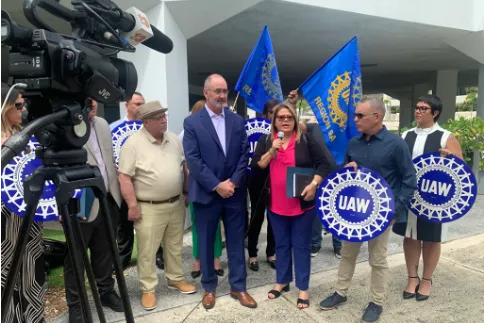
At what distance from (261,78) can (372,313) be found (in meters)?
2.57

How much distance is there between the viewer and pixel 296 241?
305 centimetres

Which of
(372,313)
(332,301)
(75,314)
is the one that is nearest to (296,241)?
(332,301)

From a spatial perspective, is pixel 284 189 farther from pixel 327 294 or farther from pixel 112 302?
pixel 112 302

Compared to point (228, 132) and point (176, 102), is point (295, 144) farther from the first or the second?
point (176, 102)

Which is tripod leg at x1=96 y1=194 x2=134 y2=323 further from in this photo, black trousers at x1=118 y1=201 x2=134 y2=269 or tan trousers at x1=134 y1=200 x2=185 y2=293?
black trousers at x1=118 y1=201 x2=134 y2=269

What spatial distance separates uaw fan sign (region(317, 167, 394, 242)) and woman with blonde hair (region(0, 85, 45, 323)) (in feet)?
6.55

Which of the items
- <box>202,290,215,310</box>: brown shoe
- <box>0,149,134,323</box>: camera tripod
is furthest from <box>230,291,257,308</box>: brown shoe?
<box>0,149,134,323</box>: camera tripod

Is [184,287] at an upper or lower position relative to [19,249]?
lower

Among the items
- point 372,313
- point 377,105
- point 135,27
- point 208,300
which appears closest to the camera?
point 135,27

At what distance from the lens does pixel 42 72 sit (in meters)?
1.18

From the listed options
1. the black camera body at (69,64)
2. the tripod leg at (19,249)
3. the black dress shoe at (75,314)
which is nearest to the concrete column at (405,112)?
the black dress shoe at (75,314)

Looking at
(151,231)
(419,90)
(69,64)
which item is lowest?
(151,231)

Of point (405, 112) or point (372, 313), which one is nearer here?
point (372, 313)

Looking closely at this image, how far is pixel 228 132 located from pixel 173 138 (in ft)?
1.71
